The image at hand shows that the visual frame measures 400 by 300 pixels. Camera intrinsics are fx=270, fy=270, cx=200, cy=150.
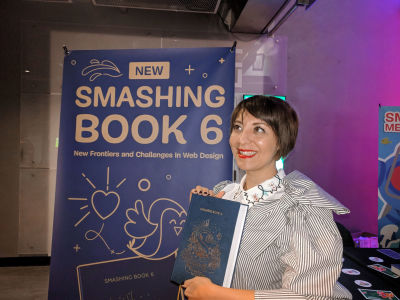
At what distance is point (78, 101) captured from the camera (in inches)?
73.1

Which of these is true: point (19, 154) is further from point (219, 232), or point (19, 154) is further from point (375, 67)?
point (375, 67)

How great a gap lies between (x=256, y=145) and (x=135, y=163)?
99cm

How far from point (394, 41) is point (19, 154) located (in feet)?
18.4

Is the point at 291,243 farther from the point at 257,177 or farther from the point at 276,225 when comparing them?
the point at 257,177

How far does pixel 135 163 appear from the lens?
181cm

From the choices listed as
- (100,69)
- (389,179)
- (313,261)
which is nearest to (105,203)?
(100,69)

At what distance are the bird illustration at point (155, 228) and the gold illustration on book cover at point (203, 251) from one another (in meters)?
0.72

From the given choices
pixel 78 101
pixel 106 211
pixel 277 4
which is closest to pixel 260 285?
pixel 106 211

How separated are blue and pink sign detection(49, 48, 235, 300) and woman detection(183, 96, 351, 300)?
0.58 metres

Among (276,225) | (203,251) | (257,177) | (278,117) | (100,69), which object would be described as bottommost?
(203,251)

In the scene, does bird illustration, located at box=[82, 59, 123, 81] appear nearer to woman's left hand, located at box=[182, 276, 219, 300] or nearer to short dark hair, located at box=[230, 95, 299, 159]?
short dark hair, located at box=[230, 95, 299, 159]

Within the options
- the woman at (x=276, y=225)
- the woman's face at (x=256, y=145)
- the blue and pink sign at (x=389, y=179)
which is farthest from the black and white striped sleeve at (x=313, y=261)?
the blue and pink sign at (x=389, y=179)

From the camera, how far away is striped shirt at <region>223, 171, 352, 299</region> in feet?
2.70

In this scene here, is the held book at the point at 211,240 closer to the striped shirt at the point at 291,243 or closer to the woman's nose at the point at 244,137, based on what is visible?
the striped shirt at the point at 291,243
